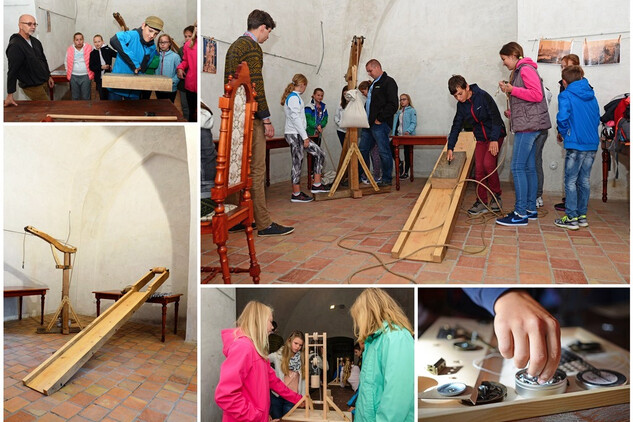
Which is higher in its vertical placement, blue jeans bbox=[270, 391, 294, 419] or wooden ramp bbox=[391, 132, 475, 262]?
wooden ramp bbox=[391, 132, 475, 262]

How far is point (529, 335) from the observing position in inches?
82.7

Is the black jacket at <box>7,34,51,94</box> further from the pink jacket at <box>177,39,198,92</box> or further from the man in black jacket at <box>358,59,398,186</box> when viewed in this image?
the man in black jacket at <box>358,59,398,186</box>

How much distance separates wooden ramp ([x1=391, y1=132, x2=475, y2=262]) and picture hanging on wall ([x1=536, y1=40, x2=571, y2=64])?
2052 mm

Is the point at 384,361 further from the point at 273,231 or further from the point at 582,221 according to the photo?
the point at 582,221

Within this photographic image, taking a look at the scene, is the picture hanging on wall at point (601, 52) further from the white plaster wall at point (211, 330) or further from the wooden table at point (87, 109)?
the white plaster wall at point (211, 330)

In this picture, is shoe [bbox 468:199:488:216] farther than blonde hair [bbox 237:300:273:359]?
Yes

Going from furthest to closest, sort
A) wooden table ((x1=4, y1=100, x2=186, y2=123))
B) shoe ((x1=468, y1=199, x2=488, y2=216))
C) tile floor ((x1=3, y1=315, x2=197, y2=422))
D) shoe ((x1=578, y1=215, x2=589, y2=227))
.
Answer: shoe ((x1=468, y1=199, x2=488, y2=216)) < shoe ((x1=578, y1=215, x2=589, y2=227)) < wooden table ((x1=4, y1=100, x2=186, y2=123)) < tile floor ((x1=3, y1=315, x2=197, y2=422))

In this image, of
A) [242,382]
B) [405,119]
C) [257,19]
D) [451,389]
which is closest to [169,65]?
[257,19]

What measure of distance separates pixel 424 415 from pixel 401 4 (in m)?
7.40

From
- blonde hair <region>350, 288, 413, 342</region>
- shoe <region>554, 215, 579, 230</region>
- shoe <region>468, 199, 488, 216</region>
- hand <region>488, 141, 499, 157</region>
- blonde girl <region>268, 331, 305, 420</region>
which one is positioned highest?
hand <region>488, 141, 499, 157</region>

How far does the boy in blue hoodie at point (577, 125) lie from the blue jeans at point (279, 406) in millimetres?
2638

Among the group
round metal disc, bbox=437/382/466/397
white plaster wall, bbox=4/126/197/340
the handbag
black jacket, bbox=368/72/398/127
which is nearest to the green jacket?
round metal disc, bbox=437/382/466/397

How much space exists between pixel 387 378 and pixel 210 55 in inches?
183

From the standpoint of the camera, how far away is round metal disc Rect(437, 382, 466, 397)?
212 centimetres
